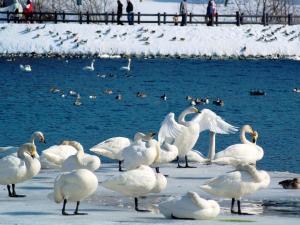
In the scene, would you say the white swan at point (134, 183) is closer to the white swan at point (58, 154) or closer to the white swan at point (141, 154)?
the white swan at point (141, 154)

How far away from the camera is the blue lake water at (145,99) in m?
34.0

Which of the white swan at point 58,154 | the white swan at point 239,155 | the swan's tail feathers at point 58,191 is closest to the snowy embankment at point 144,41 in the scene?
the white swan at point 239,155

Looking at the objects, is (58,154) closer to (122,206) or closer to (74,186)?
(122,206)

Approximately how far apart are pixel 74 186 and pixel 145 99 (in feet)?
103

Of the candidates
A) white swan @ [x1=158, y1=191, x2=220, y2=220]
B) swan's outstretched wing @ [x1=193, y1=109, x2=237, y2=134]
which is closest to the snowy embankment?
swan's outstretched wing @ [x1=193, y1=109, x2=237, y2=134]

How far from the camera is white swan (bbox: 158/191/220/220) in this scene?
54.1 feet

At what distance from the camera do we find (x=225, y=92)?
5309 centimetres

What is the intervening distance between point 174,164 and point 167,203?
24.3 ft

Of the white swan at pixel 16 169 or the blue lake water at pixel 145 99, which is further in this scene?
the blue lake water at pixel 145 99

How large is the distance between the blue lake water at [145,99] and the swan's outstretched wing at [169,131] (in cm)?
332

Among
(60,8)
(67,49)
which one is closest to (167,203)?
(67,49)

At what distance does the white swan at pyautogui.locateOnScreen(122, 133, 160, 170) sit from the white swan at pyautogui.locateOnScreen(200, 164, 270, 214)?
278 cm

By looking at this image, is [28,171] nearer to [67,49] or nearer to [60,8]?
[67,49]

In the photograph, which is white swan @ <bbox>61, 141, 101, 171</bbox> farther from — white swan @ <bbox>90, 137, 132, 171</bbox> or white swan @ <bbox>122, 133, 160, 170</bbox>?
white swan @ <bbox>90, 137, 132, 171</bbox>
